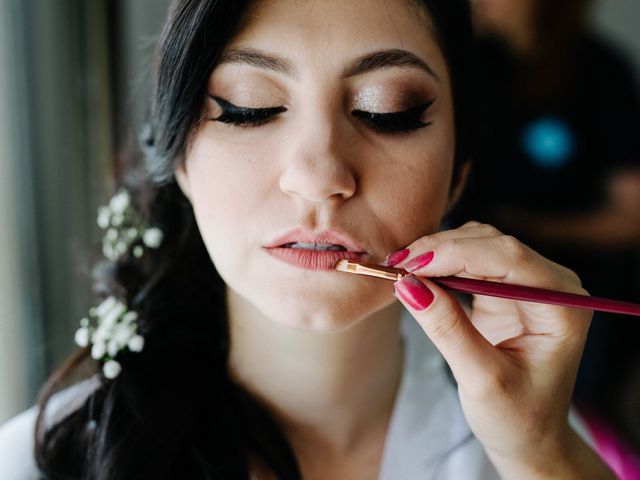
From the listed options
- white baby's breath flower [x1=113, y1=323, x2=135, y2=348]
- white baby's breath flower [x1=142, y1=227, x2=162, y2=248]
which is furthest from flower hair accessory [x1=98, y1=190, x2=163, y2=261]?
white baby's breath flower [x1=113, y1=323, x2=135, y2=348]

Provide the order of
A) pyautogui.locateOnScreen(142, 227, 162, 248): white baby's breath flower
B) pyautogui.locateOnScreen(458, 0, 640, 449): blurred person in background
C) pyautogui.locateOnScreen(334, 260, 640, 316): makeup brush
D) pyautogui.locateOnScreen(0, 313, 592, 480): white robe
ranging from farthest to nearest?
1. pyautogui.locateOnScreen(458, 0, 640, 449): blurred person in background
2. pyautogui.locateOnScreen(142, 227, 162, 248): white baby's breath flower
3. pyautogui.locateOnScreen(0, 313, 592, 480): white robe
4. pyautogui.locateOnScreen(334, 260, 640, 316): makeup brush

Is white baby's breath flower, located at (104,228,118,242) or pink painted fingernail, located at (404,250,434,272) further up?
pink painted fingernail, located at (404,250,434,272)

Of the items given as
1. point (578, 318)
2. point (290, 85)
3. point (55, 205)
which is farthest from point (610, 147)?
point (55, 205)

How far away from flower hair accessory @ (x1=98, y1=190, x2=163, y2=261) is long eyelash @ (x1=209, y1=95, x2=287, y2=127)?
28cm

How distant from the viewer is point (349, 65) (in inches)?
26.0

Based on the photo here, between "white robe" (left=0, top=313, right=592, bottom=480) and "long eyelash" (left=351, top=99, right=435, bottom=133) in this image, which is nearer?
"long eyelash" (left=351, top=99, right=435, bottom=133)

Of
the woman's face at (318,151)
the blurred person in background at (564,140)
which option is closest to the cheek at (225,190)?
the woman's face at (318,151)

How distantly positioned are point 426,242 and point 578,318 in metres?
0.18

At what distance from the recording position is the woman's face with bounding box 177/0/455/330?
2.15 feet

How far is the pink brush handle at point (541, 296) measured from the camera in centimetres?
57

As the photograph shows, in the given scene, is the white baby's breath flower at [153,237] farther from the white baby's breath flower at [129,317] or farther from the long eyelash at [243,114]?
the long eyelash at [243,114]

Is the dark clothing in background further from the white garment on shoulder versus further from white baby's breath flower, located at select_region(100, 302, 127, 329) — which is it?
white baby's breath flower, located at select_region(100, 302, 127, 329)

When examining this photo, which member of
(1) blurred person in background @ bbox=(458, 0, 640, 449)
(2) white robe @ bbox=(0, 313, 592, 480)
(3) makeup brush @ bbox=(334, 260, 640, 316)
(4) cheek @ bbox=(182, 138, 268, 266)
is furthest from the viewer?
(1) blurred person in background @ bbox=(458, 0, 640, 449)

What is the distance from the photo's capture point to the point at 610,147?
141 cm
